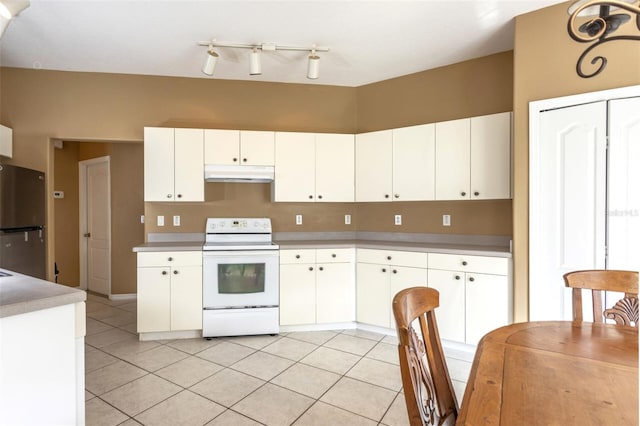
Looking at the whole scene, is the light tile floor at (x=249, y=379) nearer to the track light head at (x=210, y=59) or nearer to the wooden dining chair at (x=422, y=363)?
the wooden dining chair at (x=422, y=363)

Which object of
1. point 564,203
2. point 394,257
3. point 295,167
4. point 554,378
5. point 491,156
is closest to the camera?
point 554,378

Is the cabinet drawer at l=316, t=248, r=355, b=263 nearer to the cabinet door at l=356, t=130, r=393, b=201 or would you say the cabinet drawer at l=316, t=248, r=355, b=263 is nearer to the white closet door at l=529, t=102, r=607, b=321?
the cabinet door at l=356, t=130, r=393, b=201

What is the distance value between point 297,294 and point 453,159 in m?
1.93

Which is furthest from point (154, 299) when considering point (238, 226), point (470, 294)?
point (470, 294)

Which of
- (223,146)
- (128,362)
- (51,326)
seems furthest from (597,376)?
(223,146)

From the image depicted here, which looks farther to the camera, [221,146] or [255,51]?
→ [221,146]

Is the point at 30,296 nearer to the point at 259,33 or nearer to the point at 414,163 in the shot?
the point at 259,33

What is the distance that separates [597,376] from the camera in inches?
36.0

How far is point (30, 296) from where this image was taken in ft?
4.27

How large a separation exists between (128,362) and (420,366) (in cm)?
261

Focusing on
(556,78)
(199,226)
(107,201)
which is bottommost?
(199,226)

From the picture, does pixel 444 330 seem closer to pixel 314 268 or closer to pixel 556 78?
pixel 314 268

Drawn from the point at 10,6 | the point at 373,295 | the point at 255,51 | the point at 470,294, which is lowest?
the point at 373,295

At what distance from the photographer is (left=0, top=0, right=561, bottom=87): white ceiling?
236 centimetres
